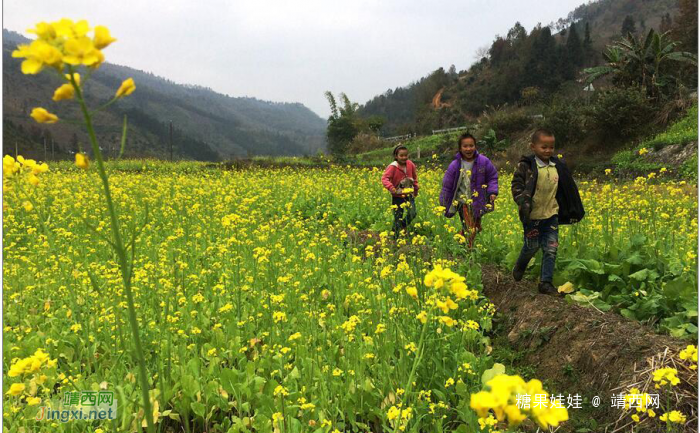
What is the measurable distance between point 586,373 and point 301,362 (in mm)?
1847

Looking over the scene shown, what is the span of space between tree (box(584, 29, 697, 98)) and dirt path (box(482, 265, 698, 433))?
2160 cm

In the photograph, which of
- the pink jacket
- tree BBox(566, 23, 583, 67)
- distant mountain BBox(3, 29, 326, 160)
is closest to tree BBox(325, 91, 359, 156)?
distant mountain BBox(3, 29, 326, 160)

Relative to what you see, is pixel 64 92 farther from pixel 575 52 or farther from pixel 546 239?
pixel 575 52

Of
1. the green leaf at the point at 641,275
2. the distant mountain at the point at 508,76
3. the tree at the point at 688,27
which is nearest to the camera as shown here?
the green leaf at the point at 641,275

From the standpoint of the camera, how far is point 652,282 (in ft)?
11.2

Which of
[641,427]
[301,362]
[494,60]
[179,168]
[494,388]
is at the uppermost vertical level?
[494,60]

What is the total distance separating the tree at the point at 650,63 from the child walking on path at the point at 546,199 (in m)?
20.7

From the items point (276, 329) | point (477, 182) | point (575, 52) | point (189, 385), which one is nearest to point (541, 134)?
point (477, 182)

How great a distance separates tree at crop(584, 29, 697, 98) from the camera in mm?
20438

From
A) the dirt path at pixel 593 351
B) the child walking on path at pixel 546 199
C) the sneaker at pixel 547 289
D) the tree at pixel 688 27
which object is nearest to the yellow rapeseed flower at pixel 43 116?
the dirt path at pixel 593 351

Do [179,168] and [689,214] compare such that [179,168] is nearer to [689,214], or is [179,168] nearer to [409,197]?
[409,197]

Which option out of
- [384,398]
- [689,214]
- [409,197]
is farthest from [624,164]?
[384,398]

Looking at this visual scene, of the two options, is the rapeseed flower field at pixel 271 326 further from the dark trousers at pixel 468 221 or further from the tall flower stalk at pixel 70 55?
the dark trousers at pixel 468 221

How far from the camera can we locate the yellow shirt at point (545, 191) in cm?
376
